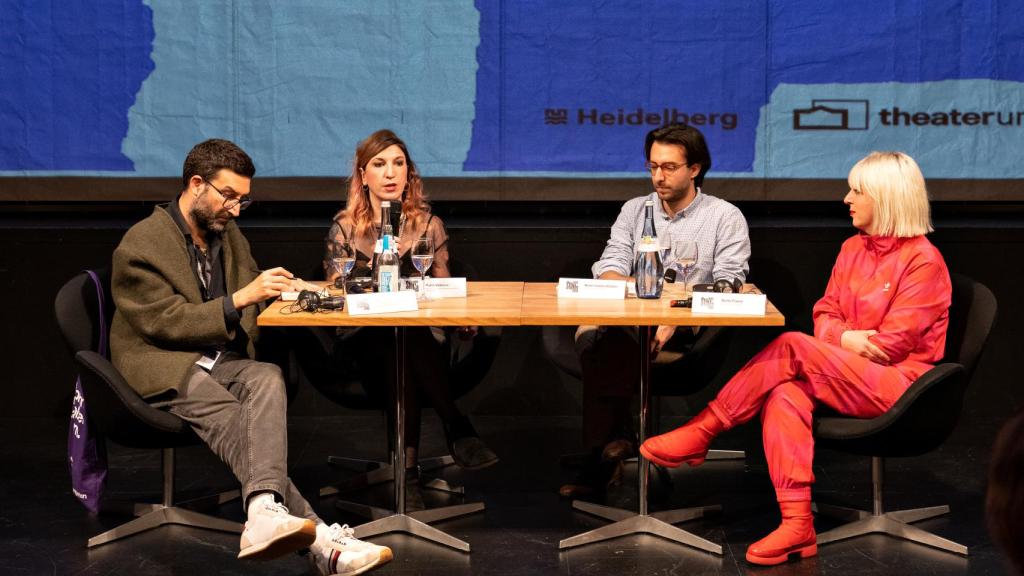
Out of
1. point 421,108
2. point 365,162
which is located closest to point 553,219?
point 421,108

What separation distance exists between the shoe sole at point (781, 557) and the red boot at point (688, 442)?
378 mm

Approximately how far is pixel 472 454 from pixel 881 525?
1.50 meters

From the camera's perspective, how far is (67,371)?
561 cm

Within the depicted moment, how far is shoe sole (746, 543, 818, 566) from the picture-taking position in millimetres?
3824

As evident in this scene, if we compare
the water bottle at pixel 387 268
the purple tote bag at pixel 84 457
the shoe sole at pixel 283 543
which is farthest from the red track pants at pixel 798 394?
the purple tote bag at pixel 84 457

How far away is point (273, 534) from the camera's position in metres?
3.46

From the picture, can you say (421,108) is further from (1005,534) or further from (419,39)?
(1005,534)

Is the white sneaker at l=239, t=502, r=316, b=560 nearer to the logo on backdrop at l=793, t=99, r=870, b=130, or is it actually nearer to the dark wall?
the dark wall

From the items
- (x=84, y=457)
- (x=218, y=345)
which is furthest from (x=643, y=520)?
(x=84, y=457)

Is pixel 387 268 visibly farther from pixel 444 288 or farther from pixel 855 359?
pixel 855 359

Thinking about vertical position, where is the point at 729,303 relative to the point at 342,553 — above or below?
above

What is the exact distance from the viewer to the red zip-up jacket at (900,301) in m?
3.95

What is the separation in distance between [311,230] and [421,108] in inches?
30.7

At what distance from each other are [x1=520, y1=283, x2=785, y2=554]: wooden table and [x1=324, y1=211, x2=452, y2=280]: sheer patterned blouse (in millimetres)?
450
